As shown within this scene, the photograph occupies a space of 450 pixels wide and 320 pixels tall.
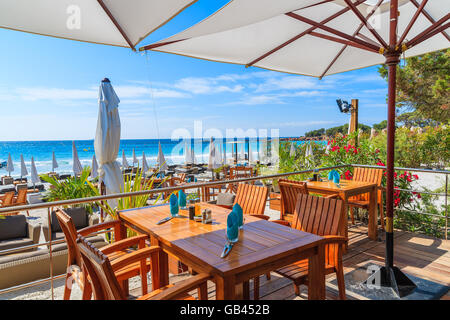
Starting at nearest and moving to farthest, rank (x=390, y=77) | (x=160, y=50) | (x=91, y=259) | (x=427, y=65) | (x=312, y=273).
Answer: (x=91, y=259)
(x=312, y=273)
(x=390, y=77)
(x=160, y=50)
(x=427, y=65)

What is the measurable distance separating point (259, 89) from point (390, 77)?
44.1 m

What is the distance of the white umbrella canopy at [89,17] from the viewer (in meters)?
2.13

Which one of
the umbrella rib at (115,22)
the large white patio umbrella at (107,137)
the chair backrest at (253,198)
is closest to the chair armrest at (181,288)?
the chair backrest at (253,198)

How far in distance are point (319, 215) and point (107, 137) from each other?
3.60 metres

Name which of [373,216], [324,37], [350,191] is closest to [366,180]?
[373,216]

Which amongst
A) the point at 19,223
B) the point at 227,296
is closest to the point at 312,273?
the point at 227,296

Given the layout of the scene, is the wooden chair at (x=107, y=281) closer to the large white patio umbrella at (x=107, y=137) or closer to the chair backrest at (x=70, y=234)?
the chair backrest at (x=70, y=234)

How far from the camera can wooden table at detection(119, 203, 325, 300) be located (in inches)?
62.3

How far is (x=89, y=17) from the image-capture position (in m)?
2.34

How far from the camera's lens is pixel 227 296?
1518 mm

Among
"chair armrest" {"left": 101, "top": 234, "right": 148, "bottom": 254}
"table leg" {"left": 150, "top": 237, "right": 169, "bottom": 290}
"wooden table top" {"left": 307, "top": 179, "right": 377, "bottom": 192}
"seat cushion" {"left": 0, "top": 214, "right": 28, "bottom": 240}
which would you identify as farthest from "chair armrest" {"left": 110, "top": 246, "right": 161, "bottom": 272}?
"seat cushion" {"left": 0, "top": 214, "right": 28, "bottom": 240}

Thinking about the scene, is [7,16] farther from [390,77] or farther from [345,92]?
[345,92]

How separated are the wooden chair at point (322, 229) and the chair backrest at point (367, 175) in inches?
93.0

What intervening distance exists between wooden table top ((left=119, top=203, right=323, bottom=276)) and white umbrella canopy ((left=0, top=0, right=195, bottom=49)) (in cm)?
164
